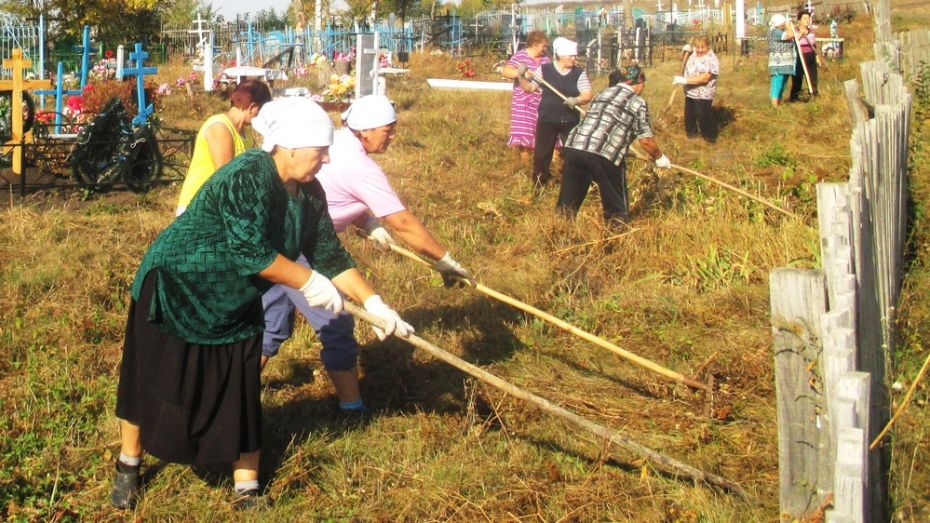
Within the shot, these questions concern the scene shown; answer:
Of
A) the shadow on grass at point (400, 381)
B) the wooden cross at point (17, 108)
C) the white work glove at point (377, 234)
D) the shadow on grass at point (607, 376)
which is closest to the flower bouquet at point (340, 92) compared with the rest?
the wooden cross at point (17, 108)

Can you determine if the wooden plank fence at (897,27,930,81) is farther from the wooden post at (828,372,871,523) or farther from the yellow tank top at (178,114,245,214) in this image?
the wooden post at (828,372,871,523)

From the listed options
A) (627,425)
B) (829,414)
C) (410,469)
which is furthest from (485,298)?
(829,414)

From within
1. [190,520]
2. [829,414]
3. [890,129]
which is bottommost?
[190,520]

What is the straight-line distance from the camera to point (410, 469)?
4.44 meters

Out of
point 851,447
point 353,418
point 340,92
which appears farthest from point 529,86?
point 851,447

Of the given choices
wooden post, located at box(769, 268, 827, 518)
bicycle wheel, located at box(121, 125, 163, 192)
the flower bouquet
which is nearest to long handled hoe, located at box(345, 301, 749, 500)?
wooden post, located at box(769, 268, 827, 518)

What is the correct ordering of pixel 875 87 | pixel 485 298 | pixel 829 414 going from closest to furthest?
1. pixel 829 414
2. pixel 485 298
3. pixel 875 87

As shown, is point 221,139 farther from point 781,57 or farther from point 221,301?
point 781,57

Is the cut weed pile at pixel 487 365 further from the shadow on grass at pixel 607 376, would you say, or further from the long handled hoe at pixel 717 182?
the long handled hoe at pixel 717 182

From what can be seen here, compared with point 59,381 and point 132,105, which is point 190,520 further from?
point 132,105

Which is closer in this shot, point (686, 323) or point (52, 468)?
point (52, 468)

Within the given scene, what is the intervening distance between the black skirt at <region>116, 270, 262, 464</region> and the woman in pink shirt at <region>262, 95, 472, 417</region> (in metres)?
0.93

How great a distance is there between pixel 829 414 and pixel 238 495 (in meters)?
2.35

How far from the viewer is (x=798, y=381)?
310 cm
